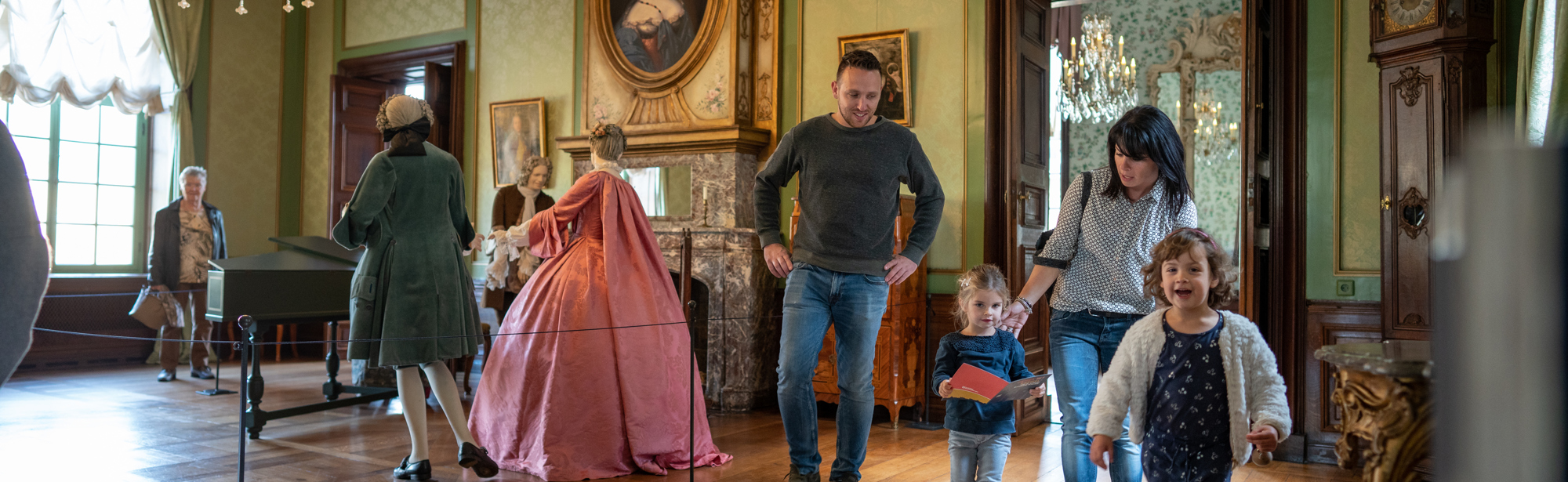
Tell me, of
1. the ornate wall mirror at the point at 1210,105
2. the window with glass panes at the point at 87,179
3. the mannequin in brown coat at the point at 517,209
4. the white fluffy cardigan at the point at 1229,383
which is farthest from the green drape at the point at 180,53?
the ornate wall mirror at the point at 1210,105

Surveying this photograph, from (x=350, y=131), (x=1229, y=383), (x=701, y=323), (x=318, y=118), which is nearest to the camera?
(x=1229, y=383)

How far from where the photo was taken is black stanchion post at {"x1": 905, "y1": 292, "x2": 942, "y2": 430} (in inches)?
213

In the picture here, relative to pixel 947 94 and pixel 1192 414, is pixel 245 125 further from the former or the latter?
pixel 1192 414

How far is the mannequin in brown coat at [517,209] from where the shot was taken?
20.3ft

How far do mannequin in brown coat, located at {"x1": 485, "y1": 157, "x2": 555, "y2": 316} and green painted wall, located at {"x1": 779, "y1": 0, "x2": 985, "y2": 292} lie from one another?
1780 millimetres

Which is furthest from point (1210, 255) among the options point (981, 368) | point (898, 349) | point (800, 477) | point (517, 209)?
point (517, 209)

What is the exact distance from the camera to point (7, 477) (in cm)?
376

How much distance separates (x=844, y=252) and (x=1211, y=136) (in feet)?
24.4

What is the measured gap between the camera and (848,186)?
2.97 meters

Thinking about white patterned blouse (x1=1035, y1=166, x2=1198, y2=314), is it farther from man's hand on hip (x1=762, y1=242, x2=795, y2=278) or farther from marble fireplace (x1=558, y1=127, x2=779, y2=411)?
marble fireplace (x1=558, y1=127, x2=779, y2=411)

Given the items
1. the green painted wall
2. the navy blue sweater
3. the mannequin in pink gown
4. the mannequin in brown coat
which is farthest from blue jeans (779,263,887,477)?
the mannequin in brown coat

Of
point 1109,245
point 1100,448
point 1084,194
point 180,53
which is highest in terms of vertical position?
point 180,53

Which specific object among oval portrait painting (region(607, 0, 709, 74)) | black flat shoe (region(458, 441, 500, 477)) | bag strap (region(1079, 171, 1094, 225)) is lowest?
black flat shoe (region(458, 441, 500, 477))

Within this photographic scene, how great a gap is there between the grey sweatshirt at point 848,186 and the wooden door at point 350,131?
6.06 meters
